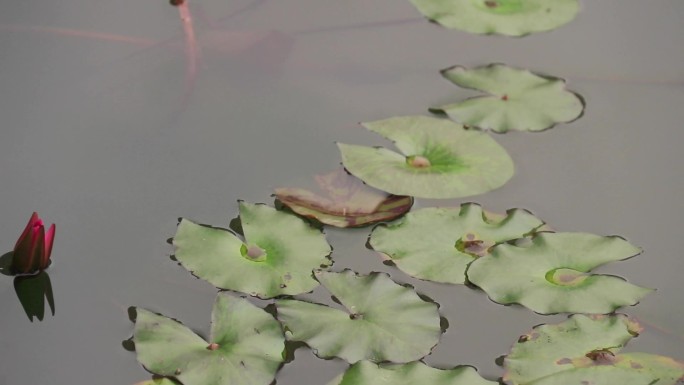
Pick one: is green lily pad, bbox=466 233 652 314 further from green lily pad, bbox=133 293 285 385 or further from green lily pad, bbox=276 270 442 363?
green lily pad, bbox=133 293 285 385

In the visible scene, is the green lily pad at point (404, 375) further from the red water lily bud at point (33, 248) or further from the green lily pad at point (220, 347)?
the red water lily bud at point (33, 248)

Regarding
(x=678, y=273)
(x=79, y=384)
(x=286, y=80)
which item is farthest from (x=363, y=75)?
(x=79, y=384)

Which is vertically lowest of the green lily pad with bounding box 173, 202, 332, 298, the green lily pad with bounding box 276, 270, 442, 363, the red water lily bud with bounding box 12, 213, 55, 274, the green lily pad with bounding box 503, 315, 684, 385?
the green lily pad with bounding box 503, 315, 684, 385

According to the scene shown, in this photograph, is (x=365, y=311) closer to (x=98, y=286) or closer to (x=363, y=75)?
(x=98, y=286)

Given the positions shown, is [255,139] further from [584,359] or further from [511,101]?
[584,359]

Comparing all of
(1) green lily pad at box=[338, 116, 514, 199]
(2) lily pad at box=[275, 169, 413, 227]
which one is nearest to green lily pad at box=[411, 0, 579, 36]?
(1) green lily pad at box=[338, 116, 514, 199]

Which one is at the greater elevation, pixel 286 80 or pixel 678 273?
pixel 286 80

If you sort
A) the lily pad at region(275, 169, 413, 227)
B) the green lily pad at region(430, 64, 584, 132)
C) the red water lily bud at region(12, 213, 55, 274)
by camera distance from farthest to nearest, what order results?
the green lily pad at region(430, 64, 584, 132) < the lily pad at region(275, 169, 413, 227) < the red water lily bud at region(12, 213, 55, 274)

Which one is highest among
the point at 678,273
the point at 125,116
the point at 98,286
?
the point at 125,116

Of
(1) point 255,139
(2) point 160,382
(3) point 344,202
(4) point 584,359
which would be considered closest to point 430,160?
(3) point 344,202
